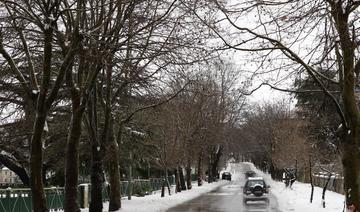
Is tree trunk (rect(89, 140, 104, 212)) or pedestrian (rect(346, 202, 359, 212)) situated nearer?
pedestrian (rect(346, 202, 359, 212))

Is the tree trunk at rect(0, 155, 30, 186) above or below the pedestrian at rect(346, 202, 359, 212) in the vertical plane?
above

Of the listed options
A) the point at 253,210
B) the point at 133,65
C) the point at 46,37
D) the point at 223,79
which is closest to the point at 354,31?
the point at 46,37

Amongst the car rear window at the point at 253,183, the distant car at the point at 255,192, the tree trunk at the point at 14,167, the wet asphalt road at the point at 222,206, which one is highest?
the tree trunk at the point at 14,167

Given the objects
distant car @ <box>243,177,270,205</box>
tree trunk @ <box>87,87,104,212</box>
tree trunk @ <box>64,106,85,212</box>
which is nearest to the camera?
tree trunk @ <box>64,106,85,212</box>

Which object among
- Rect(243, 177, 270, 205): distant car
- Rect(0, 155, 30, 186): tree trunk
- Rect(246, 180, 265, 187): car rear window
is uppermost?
Rect(0, 155, 30, 186): tree trunk

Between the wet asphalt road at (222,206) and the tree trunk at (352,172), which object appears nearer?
the tree trunk at (352,172)

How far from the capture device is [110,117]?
1147 inches

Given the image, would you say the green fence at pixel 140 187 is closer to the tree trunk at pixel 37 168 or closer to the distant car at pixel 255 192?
the distant car at pixel 255 192

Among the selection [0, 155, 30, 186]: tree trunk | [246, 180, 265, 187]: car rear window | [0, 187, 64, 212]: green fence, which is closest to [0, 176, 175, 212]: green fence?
[0, 187, 64, 212]: green fence

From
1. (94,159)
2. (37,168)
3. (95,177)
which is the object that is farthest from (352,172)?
(95,177)

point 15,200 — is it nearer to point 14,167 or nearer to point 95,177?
point 95,177

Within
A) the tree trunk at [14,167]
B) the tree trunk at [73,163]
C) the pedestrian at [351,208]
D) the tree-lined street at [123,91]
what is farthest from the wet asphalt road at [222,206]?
the pedestrian at [351,208]

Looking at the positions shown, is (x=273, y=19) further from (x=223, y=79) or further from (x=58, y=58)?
(x=223, y=79)

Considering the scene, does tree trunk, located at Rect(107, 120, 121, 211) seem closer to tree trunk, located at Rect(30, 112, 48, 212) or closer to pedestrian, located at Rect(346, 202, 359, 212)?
tree trunk, located at Rect(30, 112, 48, 212)
